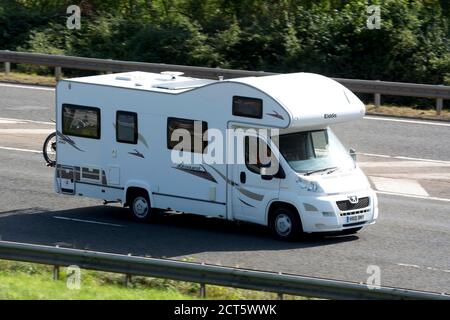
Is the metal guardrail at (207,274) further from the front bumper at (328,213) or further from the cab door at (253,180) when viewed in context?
the cab door at (253,180)

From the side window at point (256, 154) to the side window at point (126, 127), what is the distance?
2162mm

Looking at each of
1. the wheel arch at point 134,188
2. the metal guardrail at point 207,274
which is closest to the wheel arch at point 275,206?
the wheel arch at point 134,188

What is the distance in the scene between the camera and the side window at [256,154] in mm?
17633

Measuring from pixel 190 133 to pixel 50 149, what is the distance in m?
4.29

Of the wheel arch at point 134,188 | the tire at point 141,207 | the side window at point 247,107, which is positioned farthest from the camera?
the tire at point 141,207

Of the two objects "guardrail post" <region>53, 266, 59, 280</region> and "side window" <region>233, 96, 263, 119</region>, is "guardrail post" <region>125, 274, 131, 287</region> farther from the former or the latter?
"side window" <region>233, 96, 263, 119</region>

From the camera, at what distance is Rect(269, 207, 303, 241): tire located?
57.2 feet

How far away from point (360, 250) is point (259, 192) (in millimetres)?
1859

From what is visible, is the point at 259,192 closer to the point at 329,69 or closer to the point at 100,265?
the point at 100,265

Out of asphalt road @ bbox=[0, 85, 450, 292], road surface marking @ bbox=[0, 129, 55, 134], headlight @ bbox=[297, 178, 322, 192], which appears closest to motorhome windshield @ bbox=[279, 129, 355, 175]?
headlight @ bbox=[297, 178, 322, 192]

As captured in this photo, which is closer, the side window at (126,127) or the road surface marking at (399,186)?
the side window at (126,127)

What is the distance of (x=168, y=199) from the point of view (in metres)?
18.7

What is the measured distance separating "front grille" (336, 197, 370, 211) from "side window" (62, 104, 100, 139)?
15.0 feet
